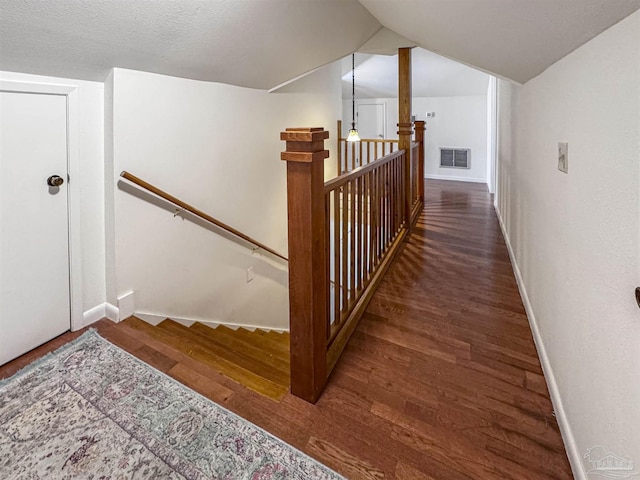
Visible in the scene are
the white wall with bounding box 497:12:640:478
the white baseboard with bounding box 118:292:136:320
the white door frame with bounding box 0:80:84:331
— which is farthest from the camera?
the white baseboard with bounding box 118:292:136:320

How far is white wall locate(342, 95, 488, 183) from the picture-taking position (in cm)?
739

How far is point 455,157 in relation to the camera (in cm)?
771

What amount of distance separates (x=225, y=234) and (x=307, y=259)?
178 centimetres

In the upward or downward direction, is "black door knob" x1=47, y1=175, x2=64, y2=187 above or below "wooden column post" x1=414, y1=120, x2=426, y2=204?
below

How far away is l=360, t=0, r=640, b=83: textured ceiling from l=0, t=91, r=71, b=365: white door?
2.07m

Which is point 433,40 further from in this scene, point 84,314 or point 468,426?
point 84,314

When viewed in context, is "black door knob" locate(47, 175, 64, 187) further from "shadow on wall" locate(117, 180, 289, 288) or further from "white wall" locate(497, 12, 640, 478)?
"white wall" locate(497, 12, 640, 478)

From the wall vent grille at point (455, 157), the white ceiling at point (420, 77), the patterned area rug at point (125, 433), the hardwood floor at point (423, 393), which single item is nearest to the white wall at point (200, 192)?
the hardwood floor at point (423, 393)

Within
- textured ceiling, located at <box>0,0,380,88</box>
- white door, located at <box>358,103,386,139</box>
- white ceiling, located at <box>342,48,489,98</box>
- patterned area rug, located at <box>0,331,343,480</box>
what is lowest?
patterned area rug, located at <box>0,331,343,480</box>

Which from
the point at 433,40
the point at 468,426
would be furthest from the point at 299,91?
the point at 468,426

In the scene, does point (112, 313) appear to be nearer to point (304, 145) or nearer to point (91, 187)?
point (91, 187)

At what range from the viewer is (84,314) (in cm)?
228

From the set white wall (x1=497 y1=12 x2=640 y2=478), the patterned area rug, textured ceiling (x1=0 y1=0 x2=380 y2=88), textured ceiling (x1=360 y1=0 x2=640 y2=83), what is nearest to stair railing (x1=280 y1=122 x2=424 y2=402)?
the patterned area rug

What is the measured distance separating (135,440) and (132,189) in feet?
4.81
